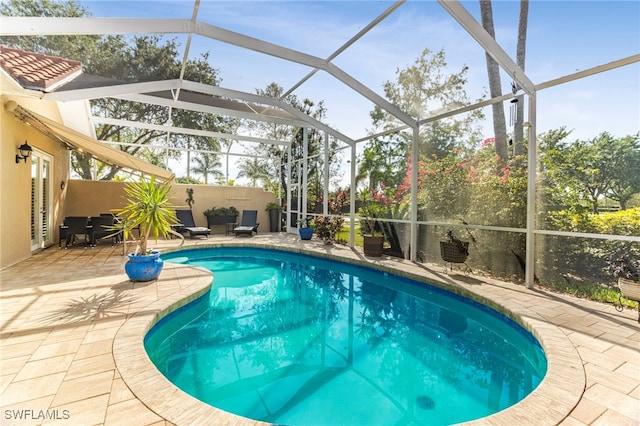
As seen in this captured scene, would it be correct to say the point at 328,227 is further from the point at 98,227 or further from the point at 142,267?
the point at 98,227

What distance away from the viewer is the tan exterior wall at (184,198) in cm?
1171

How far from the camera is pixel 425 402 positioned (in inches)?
124

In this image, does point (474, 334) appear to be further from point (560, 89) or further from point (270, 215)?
point (270, 215)

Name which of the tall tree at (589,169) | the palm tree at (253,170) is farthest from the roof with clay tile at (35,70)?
the palm tree at (253,170)

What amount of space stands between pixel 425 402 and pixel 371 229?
22.8 feet

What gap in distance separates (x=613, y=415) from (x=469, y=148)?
239 inches

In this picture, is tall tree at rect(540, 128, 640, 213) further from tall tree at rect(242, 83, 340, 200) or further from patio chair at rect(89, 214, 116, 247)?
patio chair at rect(89, 214, 116, 247)

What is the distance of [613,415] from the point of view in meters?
2.39

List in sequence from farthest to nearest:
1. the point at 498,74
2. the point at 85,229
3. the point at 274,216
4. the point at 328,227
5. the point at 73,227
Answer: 1. the point at 274,216
2. the point at 328,227
3. the point at 85,229
4. the point at 73,227
5. the point at 498,74

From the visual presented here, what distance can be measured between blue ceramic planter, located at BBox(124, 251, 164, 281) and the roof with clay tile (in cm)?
360

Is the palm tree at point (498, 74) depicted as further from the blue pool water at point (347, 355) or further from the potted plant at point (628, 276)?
the blue pool water at point (347, 355)

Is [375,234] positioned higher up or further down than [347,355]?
higher up

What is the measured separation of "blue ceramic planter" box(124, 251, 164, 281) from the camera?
569 centimetres

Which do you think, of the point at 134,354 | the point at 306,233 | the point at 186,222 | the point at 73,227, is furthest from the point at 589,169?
the point at 186,222
